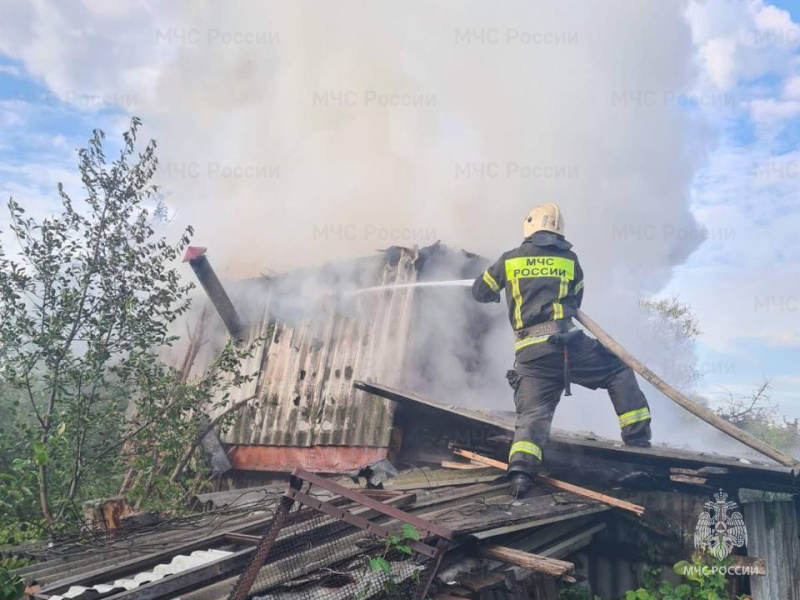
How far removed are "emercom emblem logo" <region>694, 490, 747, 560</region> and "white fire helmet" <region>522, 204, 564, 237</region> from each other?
8.29ft

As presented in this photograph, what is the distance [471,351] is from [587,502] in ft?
13.1

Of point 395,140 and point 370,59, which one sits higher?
point 370,59

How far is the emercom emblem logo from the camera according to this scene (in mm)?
5078

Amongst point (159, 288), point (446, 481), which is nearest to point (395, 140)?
point (159, 288)

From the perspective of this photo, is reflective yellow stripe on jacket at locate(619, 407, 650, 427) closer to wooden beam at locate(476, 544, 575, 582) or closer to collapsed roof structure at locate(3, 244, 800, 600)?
collapsed roof structure at locate(3, 244, 800, 600)

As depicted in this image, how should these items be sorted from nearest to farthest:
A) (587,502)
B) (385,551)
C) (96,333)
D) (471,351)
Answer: (385,551)
(587,502)
(96,333)
(471,351)

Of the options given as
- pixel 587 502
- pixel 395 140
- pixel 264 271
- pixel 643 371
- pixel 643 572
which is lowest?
pixel 643 572

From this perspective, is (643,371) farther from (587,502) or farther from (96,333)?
(96,333)

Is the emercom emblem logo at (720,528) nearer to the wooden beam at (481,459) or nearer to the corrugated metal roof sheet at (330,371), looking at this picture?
the wooden beam at (481,459)

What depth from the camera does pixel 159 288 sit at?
6.62 metres

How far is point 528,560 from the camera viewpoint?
340cm

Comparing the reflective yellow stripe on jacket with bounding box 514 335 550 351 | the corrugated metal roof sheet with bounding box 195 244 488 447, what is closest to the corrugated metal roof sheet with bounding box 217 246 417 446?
the corrugated metal roof sheet with bounding box 195 244 488 447

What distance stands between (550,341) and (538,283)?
51cm

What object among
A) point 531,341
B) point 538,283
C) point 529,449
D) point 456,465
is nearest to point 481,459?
point 456,465
